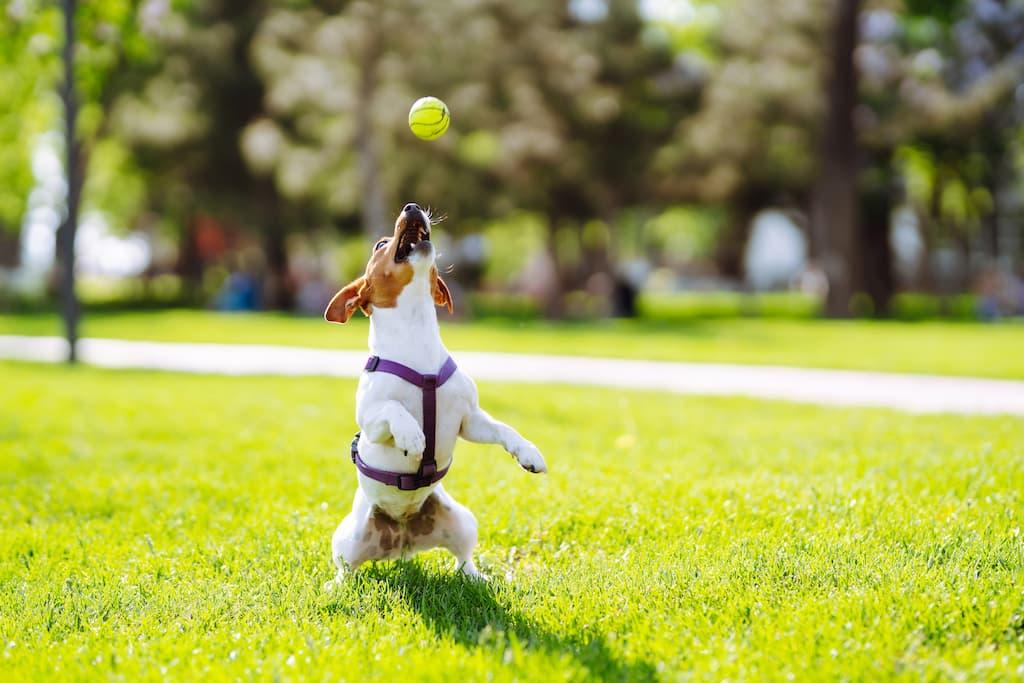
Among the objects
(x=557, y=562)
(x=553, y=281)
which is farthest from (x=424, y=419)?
(x=553, y=281)

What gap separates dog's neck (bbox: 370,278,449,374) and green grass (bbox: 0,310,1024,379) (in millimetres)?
11055

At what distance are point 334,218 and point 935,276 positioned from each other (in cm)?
2794

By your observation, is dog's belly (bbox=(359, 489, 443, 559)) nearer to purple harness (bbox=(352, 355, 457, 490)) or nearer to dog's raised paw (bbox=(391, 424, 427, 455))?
purple harness (bbox=(352, 355, 457, 490))

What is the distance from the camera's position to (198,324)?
2530 centimetres

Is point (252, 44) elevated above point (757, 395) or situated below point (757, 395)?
above

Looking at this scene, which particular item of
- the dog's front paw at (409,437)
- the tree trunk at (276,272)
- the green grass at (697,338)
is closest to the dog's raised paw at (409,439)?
the dog's front paw at (409,437)

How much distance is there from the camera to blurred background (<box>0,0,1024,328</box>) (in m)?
25.7

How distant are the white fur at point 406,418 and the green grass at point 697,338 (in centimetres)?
1085

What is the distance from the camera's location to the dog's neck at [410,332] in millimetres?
4332

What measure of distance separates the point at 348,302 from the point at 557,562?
5.67ft

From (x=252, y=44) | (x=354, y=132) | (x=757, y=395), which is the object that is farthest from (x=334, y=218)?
(x=757, y=395)

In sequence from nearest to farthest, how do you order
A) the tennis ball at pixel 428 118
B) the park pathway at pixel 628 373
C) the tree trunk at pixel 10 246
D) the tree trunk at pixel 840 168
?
1. the tennis ball at pixel 428 118
2. the park pathway at pixel 628 373
3. the tree trunk at pixel 840 168
4. the tree trunk at pixel 10 246

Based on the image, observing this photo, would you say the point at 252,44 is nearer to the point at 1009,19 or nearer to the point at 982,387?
the point at 1009,19

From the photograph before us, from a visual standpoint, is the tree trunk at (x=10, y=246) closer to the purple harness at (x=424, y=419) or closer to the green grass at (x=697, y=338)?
the green grass at (x=697, y=338)
